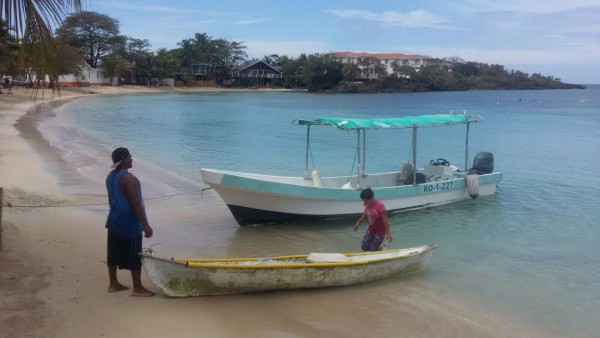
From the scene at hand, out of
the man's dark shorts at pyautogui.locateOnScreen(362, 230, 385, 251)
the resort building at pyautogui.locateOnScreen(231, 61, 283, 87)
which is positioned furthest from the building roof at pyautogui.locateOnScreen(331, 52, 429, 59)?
the man's dark shorts at pyautogui.locateOnScreen(362, 230, 385, 251)

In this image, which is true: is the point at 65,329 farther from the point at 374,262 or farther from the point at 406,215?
the point at 406,215

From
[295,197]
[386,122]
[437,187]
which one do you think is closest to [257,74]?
[437,187]

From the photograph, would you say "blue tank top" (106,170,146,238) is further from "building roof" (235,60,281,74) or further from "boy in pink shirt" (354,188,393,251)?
"building roof" (235,60,281,74)

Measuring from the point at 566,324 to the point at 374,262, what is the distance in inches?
103

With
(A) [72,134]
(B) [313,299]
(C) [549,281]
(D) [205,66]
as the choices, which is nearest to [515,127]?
(A) [72,134]

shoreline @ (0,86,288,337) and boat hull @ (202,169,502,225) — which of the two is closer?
shoreline @ (0,86,288,337)

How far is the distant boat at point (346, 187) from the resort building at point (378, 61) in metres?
111

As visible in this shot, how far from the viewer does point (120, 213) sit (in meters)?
6.00

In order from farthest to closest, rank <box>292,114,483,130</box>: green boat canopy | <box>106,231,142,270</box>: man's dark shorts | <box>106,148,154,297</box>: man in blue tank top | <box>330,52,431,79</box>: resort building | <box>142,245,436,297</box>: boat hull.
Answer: <box>330,52,431,79</box>: resort building < <box>292,114,483,130</box>: green boat canopy < <box>142,245,436,297</box>: boat hull < <box>106,231,142,270</box>: man's dark shorts < <box>106,148,154,297</box>: man in blue tank top

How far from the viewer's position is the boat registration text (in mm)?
12867

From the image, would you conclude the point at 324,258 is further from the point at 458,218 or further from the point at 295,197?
the point at 458,218

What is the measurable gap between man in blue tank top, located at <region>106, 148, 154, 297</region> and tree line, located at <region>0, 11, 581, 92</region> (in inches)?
2466

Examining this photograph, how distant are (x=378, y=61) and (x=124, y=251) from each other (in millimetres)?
126593

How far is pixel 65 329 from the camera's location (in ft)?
18.4
